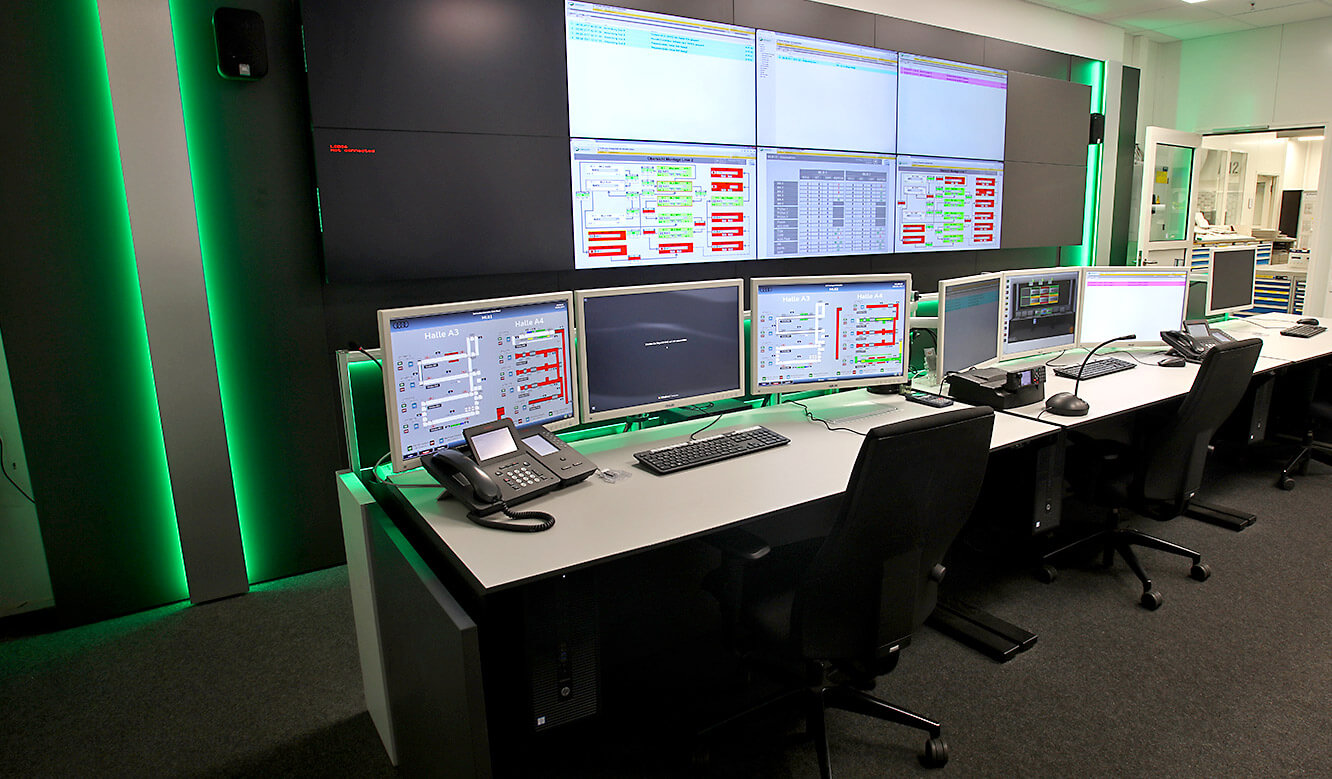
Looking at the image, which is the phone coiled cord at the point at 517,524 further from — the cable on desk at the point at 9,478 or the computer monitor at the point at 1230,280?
the computer monitor at the point at 1230,280

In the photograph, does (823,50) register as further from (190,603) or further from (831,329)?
(190,603)

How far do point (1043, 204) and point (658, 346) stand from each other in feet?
12.9

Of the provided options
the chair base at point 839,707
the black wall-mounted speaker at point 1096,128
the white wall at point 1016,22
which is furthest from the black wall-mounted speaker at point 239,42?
the black wall-mounted speaker at point 1096,128

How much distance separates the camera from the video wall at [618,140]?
9.42ft

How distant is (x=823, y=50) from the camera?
3.99 m

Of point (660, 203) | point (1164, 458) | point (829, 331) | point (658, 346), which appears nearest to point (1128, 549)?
point (1164, 458)

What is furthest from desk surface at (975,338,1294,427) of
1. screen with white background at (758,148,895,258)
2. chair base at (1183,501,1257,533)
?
screen with white background at (758,148,895,258)

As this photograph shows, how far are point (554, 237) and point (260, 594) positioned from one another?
1892 mm

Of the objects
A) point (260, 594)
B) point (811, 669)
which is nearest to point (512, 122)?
point (260, 594)

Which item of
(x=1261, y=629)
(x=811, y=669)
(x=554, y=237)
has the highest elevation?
(x=554, y=237)

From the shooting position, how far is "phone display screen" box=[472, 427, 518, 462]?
1925 millimetres

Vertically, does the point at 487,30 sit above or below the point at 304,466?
above

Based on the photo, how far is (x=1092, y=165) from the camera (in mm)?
5598

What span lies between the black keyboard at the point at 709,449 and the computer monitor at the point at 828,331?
261 mm
